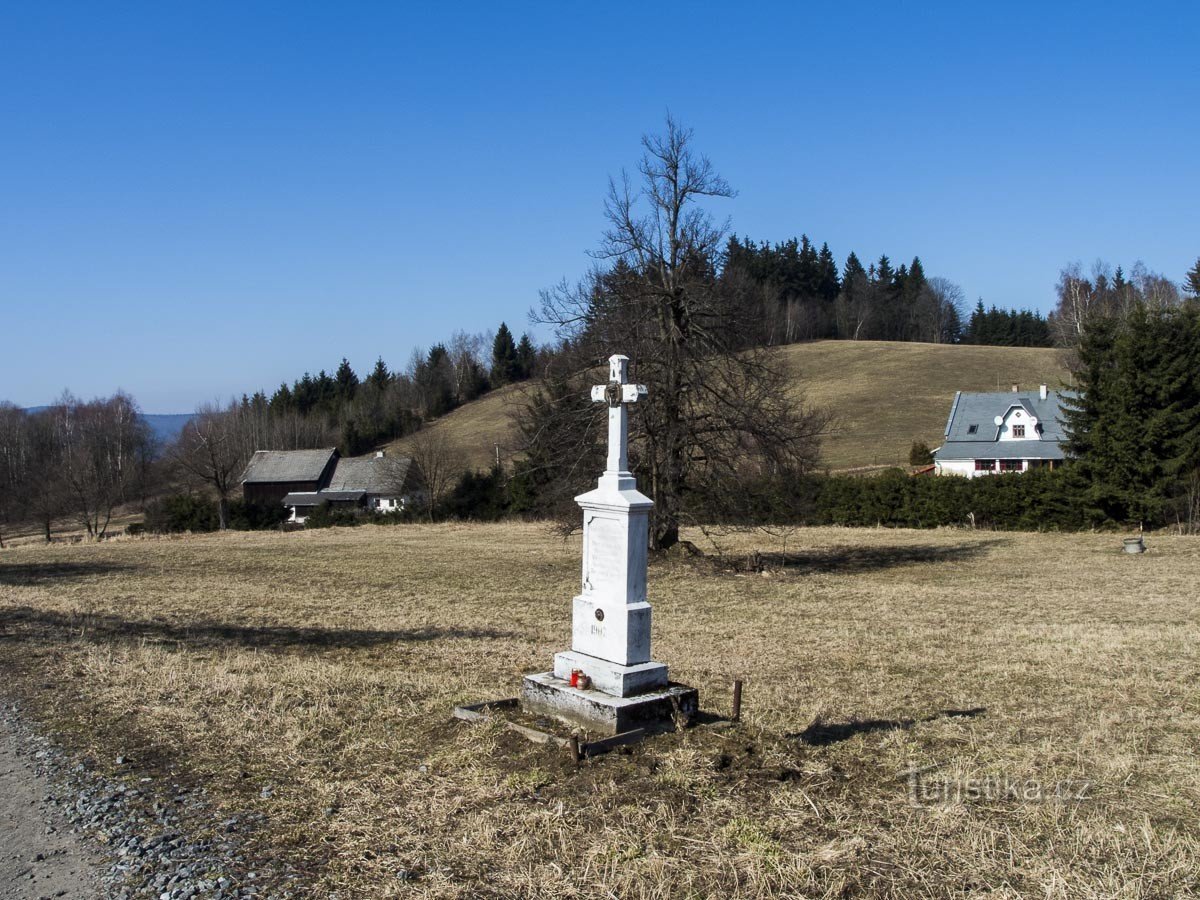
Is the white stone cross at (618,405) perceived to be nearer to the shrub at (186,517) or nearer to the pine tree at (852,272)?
the shrub at (186,517)

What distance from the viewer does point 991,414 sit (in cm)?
5253

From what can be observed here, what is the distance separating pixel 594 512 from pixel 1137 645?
868cm

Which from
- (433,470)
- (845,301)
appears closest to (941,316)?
(845,301)

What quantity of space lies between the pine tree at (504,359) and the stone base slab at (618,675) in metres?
89.5

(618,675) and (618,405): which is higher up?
(618,405)

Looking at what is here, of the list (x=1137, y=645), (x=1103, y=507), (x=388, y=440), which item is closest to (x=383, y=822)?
(x=1137, y=645)

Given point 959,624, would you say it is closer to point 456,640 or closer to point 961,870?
point 456,640

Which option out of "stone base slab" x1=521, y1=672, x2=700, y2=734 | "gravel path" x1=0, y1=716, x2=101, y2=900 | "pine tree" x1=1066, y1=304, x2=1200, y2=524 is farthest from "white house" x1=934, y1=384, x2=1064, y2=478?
"gravel path" x1=0, y1=716, x2=101, y2=900

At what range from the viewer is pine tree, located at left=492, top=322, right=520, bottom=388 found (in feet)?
317

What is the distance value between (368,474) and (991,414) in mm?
42576

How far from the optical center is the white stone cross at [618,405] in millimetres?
7469

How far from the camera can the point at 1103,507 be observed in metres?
33.3

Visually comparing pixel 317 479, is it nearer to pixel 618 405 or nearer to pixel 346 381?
pixel 346 381

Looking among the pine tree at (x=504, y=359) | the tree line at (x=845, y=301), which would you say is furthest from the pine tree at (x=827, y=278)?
the pine tree at (x=504, y=359)
